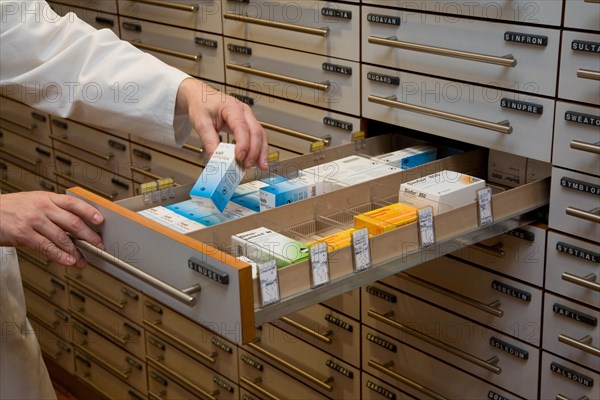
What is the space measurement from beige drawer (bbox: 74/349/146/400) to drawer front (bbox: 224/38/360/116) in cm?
143

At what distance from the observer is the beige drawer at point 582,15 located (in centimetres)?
176

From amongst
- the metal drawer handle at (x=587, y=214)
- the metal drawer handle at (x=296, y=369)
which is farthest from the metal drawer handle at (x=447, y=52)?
the metal drawer handle at (x=296, y=369)

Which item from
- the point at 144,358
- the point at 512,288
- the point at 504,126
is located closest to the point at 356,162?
the point at 504,126

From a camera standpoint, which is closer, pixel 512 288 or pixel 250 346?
pixel 512 288

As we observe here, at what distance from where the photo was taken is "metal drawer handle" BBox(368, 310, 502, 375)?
217 cm

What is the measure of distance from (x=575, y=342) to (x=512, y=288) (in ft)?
0.65

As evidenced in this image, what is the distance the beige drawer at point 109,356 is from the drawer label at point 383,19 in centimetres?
177

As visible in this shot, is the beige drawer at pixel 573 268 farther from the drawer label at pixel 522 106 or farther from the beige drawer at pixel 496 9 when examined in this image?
the beige drawer at pixel 496 9

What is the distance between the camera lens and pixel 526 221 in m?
2.02

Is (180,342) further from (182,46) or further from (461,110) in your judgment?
(461,110)

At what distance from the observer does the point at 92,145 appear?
3.43 metres

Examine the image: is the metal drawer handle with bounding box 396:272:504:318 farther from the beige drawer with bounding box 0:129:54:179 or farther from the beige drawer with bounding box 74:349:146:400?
the beige drawer with bounding box 0:129:54:179

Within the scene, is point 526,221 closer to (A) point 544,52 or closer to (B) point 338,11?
(A) point 544,52

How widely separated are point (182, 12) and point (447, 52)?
1.09 meters
